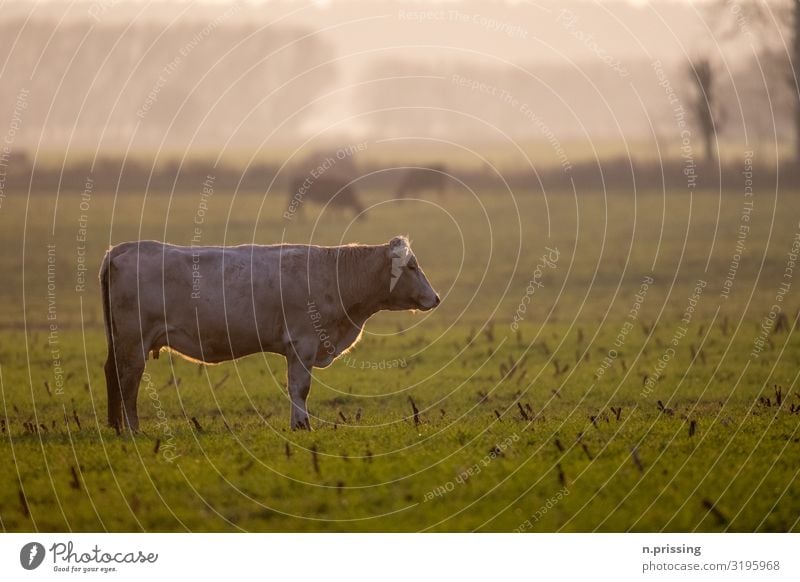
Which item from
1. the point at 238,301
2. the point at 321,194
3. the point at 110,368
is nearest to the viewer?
the point at 110,368

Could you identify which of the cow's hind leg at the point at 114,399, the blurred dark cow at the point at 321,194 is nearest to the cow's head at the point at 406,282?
the cow's hind leg at the point at 114,399

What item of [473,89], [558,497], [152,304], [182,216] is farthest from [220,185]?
[473,89]

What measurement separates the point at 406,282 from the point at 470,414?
252 cm

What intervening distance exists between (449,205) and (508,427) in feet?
160

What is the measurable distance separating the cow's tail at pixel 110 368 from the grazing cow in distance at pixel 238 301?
0.04 ft

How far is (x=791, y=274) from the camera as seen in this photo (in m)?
41.7

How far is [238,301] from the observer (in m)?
18.4

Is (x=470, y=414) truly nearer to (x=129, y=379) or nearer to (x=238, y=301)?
(x=238, y=301)

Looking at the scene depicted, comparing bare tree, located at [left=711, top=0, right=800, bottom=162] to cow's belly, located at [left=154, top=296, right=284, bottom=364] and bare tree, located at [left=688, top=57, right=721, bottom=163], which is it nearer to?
bare tree, located at [left=688, top=57, right=721, bottom=163]

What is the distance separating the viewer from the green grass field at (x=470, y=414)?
45.9ft

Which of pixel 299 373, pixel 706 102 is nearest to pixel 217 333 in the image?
pixel 299 373

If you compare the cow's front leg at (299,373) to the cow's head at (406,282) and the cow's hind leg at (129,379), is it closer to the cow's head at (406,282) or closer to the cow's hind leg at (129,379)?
the cow's head at (406,282)

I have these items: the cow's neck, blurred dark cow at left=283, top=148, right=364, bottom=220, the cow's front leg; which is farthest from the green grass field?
blurred dark cow at left=283, top=148, right=364, bottom=220

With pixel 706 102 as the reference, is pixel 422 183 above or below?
below
